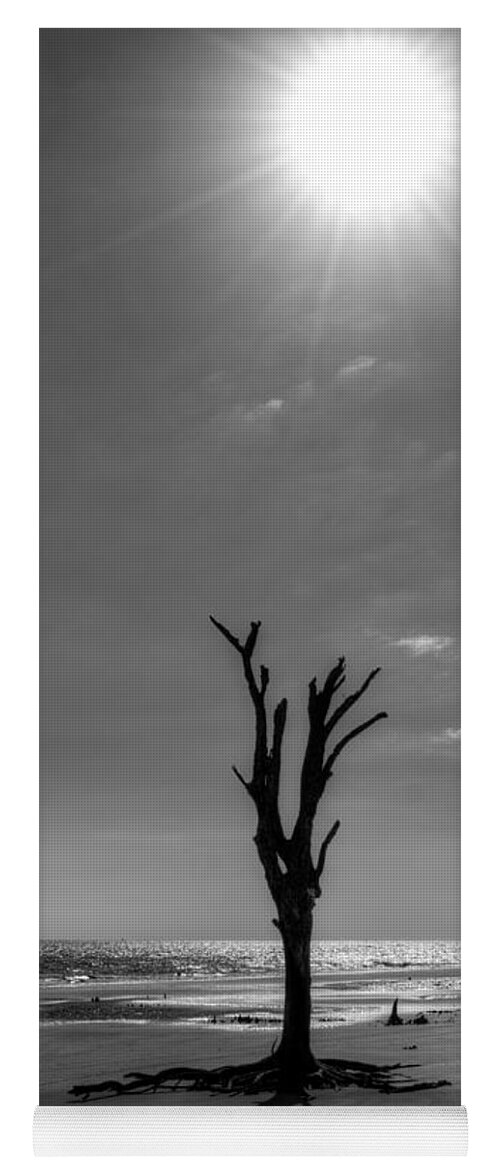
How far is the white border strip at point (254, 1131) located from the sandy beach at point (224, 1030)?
0.05m

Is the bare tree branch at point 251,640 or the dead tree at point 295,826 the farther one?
the bare tree branch at point 251,640

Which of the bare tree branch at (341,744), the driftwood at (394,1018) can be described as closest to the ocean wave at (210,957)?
the driftwood at (394,1018)

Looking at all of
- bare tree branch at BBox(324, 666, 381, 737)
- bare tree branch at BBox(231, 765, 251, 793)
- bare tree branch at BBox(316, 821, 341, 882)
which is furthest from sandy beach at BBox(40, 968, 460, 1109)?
bare tree branch at BBox(324, 666, 381, 737)

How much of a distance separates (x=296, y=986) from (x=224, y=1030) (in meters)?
0.35

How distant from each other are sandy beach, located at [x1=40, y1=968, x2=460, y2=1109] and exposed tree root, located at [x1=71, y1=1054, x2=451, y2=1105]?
0.02 m

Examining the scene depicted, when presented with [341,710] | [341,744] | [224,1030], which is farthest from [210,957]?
[341,710]

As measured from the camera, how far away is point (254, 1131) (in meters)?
5.07

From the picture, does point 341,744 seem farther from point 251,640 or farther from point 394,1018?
point 394,1018

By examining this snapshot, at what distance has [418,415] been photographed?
5.43 metres

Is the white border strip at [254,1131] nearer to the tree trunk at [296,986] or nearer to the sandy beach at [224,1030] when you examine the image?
the sandy beach at [224,1030]

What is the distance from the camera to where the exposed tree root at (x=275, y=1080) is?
5.12m

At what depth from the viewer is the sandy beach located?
17.0ft

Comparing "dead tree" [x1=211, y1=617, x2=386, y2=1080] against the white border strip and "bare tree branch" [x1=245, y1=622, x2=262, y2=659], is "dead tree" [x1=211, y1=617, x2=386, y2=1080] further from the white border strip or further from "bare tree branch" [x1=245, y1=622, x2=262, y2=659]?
the white border strip

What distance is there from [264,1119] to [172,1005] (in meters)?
0.60
